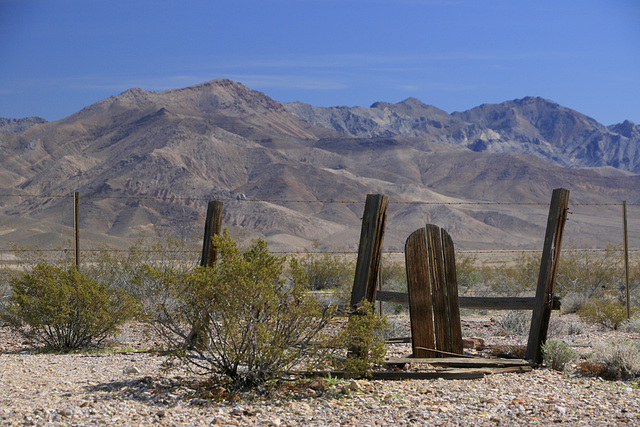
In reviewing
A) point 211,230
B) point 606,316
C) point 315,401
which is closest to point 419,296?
point 315,401

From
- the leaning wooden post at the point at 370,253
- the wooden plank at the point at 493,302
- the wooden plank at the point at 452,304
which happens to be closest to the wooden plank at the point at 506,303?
the wooden plank at the point at 493,302

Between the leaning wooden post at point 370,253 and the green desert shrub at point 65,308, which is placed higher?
the leaning wooden post at point 370,253

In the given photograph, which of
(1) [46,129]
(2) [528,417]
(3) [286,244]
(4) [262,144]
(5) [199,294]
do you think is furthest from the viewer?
(1) [46,129]

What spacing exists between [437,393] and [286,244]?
2476 inches

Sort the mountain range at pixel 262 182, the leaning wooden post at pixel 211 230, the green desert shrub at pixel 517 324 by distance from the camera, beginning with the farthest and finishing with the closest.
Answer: the mountain range at pixel 262 182 → the green desert shrub at pixel 517 324 → the leaning wooden post at pixel 211 230

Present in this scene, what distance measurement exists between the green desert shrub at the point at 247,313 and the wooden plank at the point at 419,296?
135 centimetres

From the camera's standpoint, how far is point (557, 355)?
260 inches

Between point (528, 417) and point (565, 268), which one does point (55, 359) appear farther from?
point (565, 268)

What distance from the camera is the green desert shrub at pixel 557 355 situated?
6559 millimetres

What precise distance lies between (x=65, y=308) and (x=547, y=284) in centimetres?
570

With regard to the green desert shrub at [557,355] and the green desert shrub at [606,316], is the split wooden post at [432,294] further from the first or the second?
the green desert shrub at [606,316]

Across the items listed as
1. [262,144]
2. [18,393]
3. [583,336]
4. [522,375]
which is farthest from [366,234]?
[262,144]

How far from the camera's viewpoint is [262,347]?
17.3 ft

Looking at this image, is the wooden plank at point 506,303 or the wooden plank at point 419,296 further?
the wooden plank at point 506,303
